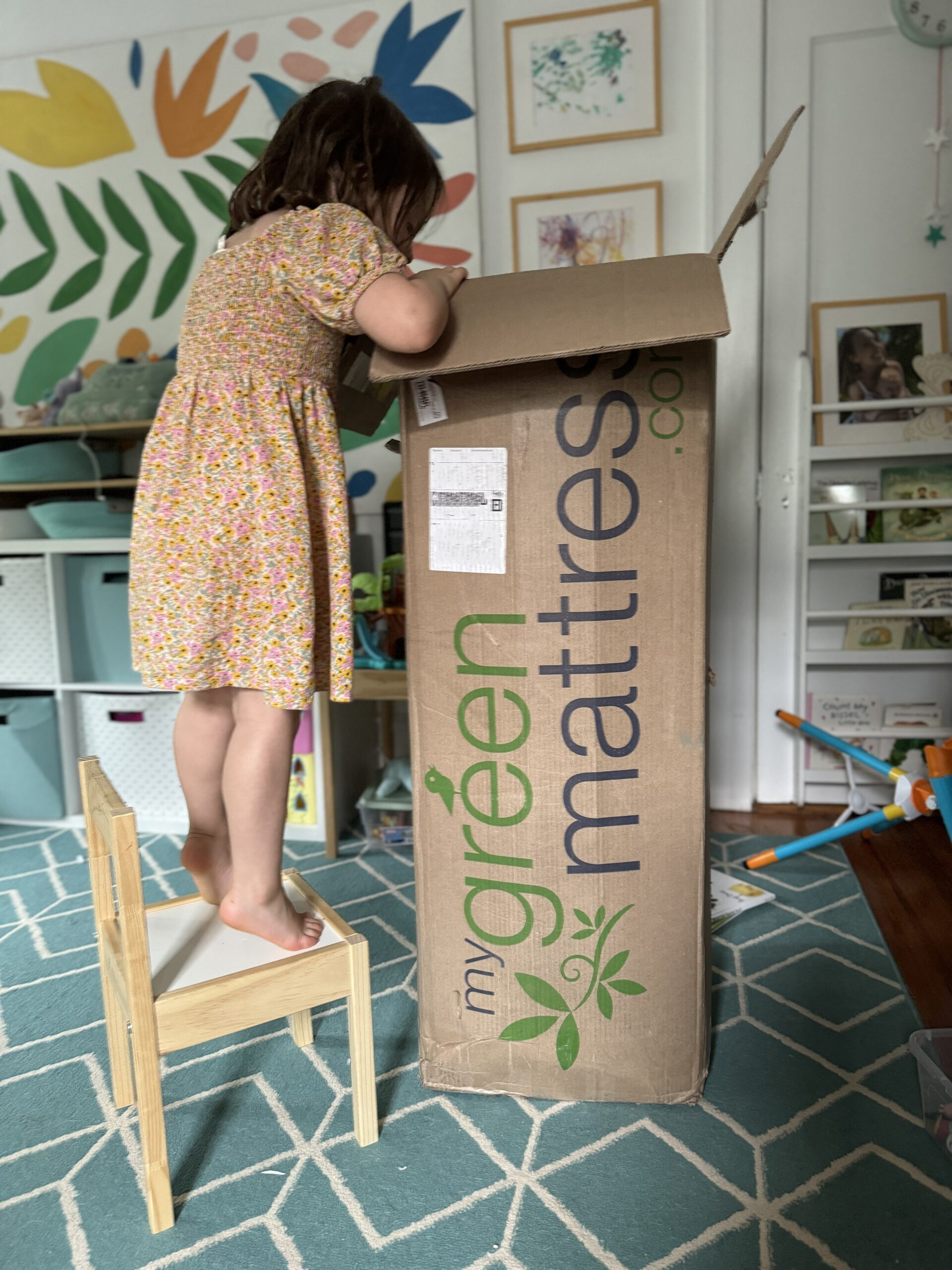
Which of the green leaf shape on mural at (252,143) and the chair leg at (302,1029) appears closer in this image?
the chair leg at (302,1029)

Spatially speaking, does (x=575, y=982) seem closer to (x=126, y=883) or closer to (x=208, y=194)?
(x=126, y=883)

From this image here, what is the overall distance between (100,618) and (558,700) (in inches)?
64.9

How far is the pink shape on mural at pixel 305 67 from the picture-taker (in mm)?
2273

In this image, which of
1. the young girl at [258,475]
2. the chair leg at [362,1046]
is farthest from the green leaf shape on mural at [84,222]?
the chair leg at [362,1046]

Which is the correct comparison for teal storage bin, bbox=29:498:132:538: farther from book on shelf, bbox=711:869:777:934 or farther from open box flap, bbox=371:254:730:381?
book on shelf, bbox=711:869:777:934

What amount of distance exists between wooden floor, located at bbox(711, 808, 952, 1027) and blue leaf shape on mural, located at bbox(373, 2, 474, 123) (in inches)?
78.6

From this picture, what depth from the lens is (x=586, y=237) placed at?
2.20 m

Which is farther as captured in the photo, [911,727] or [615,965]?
[911,727]

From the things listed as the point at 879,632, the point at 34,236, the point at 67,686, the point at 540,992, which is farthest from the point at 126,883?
the point at 34,236

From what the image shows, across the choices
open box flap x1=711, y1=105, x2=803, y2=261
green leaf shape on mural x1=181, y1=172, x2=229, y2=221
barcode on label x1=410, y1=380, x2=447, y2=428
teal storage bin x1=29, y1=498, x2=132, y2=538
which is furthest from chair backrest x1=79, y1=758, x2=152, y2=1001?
green leaf shape on mural x1=181, y1=172, x2=229, y2=221

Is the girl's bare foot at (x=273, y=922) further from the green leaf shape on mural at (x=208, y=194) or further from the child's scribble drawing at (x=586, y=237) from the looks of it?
the green leaf shape on mural at (x=208, y=194)

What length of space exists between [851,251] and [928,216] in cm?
19

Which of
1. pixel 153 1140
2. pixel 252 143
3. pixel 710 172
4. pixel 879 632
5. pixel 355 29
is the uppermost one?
pixel 355 29

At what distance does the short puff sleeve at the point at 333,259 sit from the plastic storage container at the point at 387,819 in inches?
54.6
